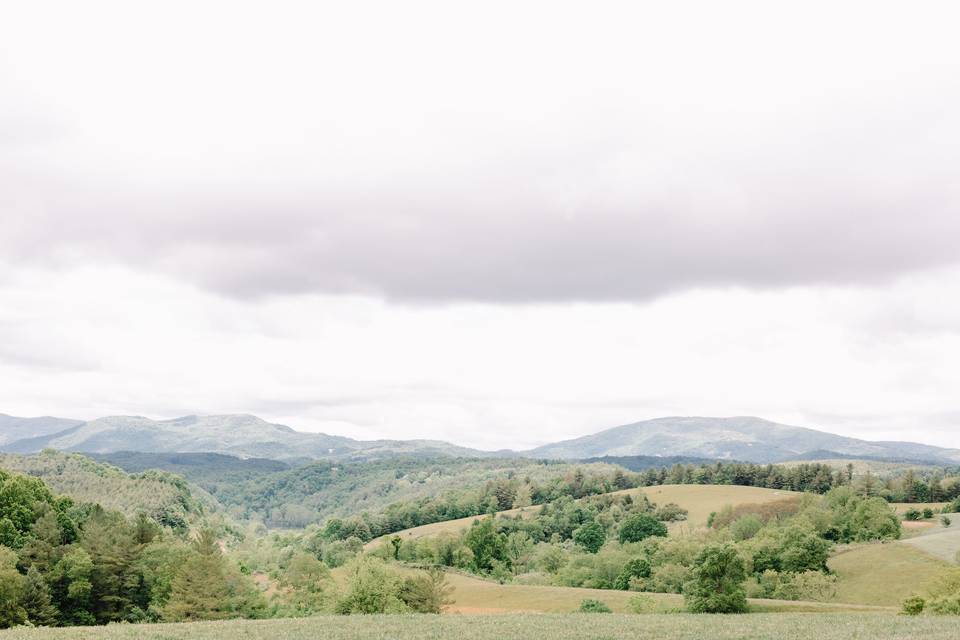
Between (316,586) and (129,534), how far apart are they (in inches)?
1272

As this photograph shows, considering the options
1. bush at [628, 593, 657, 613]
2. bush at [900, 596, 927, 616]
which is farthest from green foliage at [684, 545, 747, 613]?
bush at [900, 596, 927, 616]

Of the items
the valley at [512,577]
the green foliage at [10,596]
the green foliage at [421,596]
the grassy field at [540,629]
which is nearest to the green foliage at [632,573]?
the valley at [512,577]

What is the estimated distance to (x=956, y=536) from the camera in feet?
435

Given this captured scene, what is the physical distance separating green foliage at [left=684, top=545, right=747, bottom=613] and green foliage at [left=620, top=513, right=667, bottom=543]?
111m

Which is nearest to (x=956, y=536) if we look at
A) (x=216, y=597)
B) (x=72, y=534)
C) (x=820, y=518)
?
(x=820, y=518)

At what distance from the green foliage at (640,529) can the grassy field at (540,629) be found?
12895 centimetres

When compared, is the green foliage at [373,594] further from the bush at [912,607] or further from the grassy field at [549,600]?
the bush at [912,607]

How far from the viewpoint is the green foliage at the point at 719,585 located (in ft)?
266

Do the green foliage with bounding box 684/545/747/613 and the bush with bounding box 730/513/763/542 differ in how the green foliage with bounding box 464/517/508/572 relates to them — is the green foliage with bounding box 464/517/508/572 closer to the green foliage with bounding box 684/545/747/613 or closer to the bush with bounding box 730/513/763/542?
the bush with bounding box 730/513/763/542

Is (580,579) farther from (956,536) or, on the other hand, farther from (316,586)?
(956,536)

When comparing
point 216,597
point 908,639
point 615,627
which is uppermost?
point 908,639

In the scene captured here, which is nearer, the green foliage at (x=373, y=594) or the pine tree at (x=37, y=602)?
the green foliage at (x=373, y=594)

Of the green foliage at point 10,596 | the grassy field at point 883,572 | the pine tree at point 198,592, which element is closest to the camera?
the green foliage at point 10,596

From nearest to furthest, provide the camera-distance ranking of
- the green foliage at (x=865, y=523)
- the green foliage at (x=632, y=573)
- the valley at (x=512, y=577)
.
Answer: the valley at (x=512, y=577), the green foliage at (x=632, y=573), the green foliage at (x=865, y=523)
